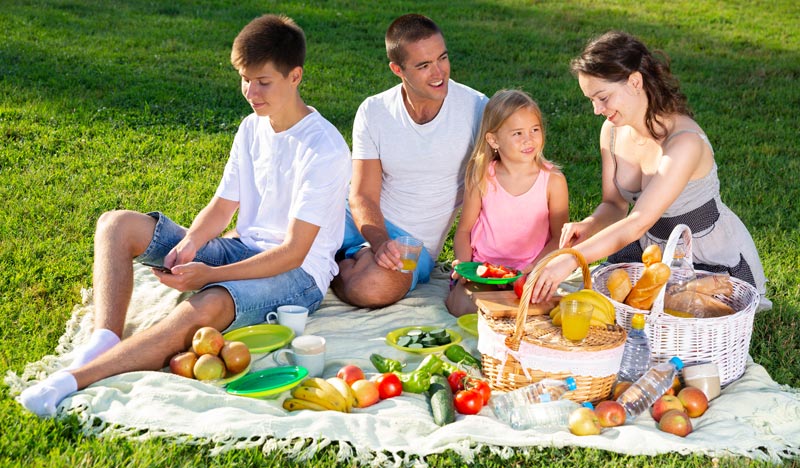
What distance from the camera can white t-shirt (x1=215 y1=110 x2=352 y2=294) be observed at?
5020mm

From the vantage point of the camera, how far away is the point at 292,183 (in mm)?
5195

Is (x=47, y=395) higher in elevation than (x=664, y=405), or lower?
higher

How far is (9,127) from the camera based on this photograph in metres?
8.58

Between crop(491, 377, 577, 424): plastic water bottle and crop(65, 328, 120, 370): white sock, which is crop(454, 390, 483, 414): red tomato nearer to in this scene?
crop(491, 377, 577, 424): plastic water bottle

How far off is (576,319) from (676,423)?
0.64 metres

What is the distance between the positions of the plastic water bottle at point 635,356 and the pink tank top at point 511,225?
1291 millimetres

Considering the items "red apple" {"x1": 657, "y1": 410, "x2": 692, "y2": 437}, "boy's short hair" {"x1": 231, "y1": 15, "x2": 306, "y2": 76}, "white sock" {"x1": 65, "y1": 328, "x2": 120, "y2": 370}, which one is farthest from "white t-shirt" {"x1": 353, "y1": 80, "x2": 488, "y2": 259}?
"red apple" {"x1": 657, "y1": 410, "x2": 692, "y2": 437}

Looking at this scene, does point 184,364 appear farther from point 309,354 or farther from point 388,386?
point 388,386

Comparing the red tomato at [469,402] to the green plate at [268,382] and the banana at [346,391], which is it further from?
the green plate at [268,382]

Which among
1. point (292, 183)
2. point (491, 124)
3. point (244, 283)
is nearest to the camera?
point (244, 283)

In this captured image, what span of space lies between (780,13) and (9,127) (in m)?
12.1

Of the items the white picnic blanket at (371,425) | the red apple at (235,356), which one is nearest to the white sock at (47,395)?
the white picnic blanket at (371,425)

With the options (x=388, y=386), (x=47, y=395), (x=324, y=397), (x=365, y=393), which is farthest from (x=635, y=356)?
(x=47, y=395)

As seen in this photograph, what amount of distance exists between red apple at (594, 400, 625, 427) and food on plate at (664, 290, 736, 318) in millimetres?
831
